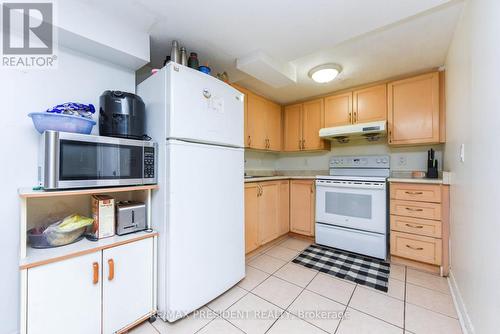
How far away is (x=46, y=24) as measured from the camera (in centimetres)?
123

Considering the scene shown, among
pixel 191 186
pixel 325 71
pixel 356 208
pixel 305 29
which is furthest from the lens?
pixel 356 208

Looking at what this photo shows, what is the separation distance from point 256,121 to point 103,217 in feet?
6.90

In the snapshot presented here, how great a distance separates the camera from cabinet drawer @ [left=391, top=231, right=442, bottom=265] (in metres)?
1.99

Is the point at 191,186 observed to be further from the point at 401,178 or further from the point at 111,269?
the point at 401,178

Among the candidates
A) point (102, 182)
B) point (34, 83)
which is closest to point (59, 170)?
point (102, 182)

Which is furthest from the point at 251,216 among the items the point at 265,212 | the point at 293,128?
the point at 293,128

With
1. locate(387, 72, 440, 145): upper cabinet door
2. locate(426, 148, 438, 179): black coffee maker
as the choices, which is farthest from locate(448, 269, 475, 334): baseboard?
locate(387, 72, 440, 145): upper cabinet door

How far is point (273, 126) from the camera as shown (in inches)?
127

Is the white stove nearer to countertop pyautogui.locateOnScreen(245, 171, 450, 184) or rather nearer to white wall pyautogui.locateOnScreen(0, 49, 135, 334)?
countertop pyautogui.locateOnScreen(245, 171, 450, 184)

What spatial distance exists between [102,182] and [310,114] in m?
2.85

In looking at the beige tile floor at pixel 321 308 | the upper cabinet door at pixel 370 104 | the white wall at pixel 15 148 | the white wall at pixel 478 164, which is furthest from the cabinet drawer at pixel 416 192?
the white wall at pixel 15 148

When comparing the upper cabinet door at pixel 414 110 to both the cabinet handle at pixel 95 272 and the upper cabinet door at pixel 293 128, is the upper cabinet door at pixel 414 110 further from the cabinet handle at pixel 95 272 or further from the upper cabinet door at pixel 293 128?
the cabinet handle at pixel 95 272

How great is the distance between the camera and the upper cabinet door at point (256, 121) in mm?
2723

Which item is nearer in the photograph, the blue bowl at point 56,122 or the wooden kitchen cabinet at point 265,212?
the blue bowl at point 56,122
